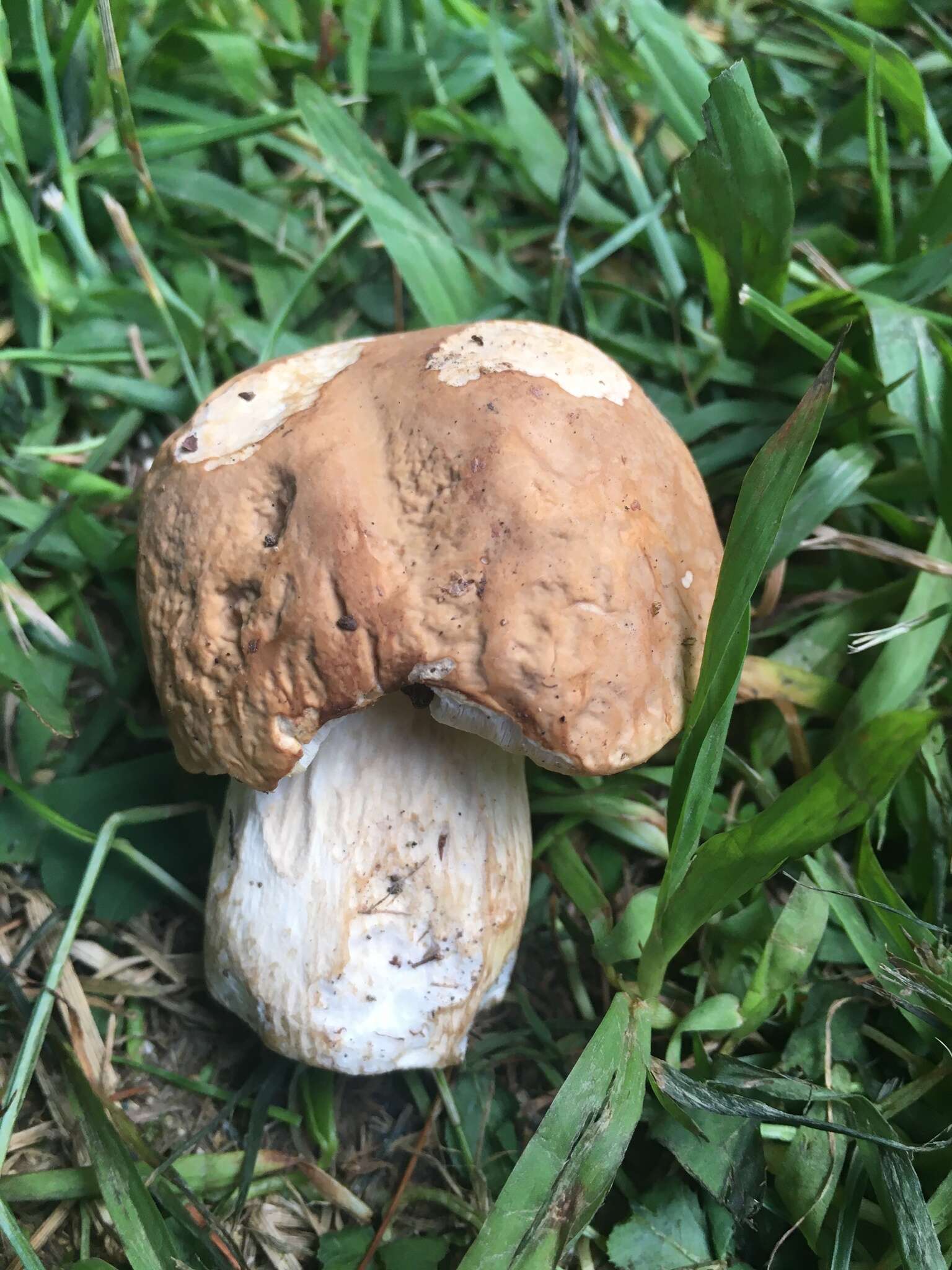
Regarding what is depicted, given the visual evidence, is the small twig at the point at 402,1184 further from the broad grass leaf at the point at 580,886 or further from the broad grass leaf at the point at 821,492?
the broad grass leaf at the point at 821,492

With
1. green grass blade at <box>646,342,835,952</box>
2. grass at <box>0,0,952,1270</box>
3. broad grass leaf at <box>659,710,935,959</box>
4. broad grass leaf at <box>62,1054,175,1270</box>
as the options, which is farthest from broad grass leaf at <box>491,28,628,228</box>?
broad grass leaf at <box>62,1054,175,1270</box>

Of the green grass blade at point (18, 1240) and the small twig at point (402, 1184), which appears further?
the small twig at point (402, 1184)

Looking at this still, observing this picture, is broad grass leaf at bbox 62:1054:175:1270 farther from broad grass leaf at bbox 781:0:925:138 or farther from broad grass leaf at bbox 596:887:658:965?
broad grass leaf at bbox 781:0:925:138

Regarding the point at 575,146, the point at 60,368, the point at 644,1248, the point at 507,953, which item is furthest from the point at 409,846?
the point at 575,146

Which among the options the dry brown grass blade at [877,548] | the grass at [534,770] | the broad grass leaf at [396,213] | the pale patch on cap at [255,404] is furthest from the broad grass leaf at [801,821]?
the broad grass leaf at [396,213]

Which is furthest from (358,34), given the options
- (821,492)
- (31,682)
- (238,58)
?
(31,682)

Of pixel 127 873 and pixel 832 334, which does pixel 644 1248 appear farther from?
pixel 832 334

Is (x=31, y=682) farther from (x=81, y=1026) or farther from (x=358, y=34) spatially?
(x=358, y=34)
